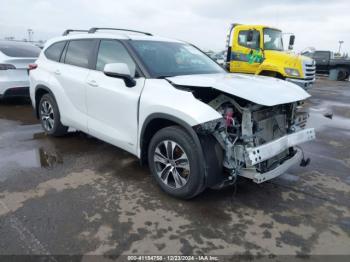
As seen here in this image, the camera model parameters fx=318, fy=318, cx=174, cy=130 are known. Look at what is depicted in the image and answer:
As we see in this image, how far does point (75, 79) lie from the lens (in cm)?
464

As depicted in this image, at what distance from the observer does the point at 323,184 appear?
4.11 m

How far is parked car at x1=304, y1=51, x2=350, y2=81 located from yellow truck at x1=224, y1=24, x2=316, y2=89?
1239 cm

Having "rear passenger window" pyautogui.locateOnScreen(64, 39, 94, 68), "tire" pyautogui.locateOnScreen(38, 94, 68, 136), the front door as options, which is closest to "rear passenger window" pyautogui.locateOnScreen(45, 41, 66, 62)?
"rear passenger window" pyautogui.locateOnScreen(64, 39, 94, 68)

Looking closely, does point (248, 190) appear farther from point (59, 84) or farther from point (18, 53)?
point (18, 53)

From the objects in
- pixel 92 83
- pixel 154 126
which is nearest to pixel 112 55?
pixel 92 83

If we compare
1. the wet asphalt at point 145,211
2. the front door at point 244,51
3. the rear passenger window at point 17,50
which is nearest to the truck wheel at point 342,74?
the front door at point 244,51

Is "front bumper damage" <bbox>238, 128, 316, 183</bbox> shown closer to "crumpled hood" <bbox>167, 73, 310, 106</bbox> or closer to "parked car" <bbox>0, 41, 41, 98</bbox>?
"crumpled hood" <bbox>167, 73, 310, 106</bbox>

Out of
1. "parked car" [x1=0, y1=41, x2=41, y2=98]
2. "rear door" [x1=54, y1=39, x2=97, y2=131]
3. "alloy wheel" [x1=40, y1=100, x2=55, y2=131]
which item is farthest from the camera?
"parked car" [x1=0, y1=41, x2=41, y2=98]

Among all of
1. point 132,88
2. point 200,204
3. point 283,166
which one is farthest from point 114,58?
point 283,166

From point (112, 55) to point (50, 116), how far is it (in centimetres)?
201

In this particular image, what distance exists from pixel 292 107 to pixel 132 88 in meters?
1.98

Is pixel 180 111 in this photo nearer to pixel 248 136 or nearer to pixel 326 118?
pixel 248 136

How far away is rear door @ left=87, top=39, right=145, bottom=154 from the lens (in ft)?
12.5

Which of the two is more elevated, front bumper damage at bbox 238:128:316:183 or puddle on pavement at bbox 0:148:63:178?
front bumper damage at bbox 238:128:316:183
